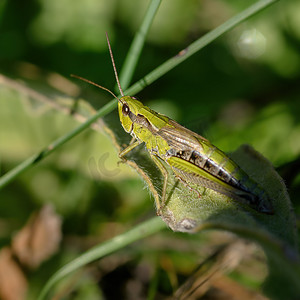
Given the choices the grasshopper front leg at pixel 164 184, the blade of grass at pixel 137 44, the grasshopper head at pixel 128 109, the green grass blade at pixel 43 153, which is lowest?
the grasshopper front leg at pixel 164 184

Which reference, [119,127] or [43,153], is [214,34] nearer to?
[119,127]

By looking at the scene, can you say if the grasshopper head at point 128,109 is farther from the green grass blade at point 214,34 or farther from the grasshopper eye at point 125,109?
the green grass blade at point 214,34

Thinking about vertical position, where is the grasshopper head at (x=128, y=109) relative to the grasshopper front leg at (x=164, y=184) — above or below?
above

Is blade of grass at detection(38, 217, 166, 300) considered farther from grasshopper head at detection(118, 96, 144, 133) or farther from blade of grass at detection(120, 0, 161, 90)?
blade of grass at detection(120, 0, 161, 90)

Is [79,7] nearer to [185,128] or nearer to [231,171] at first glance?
[185,128]

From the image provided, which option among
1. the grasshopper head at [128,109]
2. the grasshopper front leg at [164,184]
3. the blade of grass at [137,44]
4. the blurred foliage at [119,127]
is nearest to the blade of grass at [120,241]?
the grasshopper front leg at [164,184]

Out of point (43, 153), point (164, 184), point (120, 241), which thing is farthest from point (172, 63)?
point (120, 241)

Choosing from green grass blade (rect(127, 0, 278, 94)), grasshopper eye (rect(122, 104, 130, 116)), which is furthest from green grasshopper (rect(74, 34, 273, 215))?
green grass blade (rect(127, 0, 278, 94))
